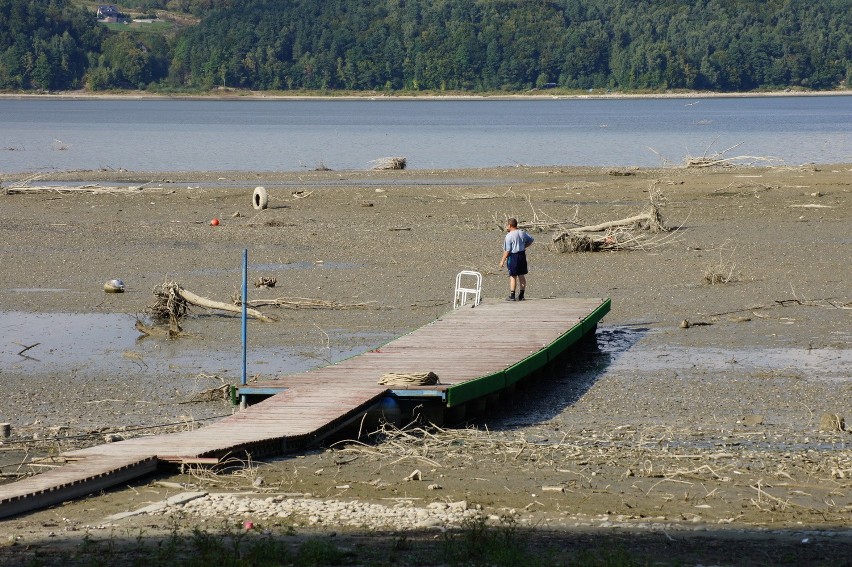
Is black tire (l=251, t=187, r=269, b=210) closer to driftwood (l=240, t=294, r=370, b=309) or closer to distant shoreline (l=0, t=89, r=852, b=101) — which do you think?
driftwood (l=240, t=294, r=370, b=309)

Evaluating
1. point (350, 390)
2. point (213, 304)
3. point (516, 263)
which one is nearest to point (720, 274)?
point (516, 263)

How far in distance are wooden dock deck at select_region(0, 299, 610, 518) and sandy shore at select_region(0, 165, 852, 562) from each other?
0.78ft

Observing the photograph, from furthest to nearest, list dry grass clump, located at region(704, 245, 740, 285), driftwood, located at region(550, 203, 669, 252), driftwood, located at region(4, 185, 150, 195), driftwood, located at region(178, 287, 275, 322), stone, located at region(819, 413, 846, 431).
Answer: driftwood, located at region(4, 185, 150, 195) < driftwood, located at region(550, 203, 669, 252) < dry grass clump, located at region(704, 245, 740, 285) < driftwood, located at region(178, 287, 275, 322) < stone, located at region(819, 413, 846, 431)

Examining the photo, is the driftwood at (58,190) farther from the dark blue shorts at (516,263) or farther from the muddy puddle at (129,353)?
the dark blue shorts at (516,263)

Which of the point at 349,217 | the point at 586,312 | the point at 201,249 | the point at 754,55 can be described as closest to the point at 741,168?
the point at 349,217

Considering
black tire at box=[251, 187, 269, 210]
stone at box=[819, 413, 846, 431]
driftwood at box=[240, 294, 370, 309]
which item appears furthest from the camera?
black tire at box=[251, 187, 269, 210]

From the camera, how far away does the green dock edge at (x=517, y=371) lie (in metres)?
11.5

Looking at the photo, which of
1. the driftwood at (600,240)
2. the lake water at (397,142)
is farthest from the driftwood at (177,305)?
the lake water at (397,142)

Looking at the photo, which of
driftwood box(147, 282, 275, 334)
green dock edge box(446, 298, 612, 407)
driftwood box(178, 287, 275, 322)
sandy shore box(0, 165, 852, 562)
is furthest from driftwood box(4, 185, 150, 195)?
green dock edge box(446, 298, 612, 407)

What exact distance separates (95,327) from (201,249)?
24.7ft

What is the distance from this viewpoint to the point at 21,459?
1040 cm

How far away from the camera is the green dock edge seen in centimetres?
1148

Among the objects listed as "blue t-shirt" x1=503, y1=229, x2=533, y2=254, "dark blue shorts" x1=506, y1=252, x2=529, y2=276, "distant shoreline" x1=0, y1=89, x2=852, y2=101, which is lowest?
"distant shoreline" x1=0, y1=89, x2=852, y2=101

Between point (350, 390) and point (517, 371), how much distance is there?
1.84 metres
